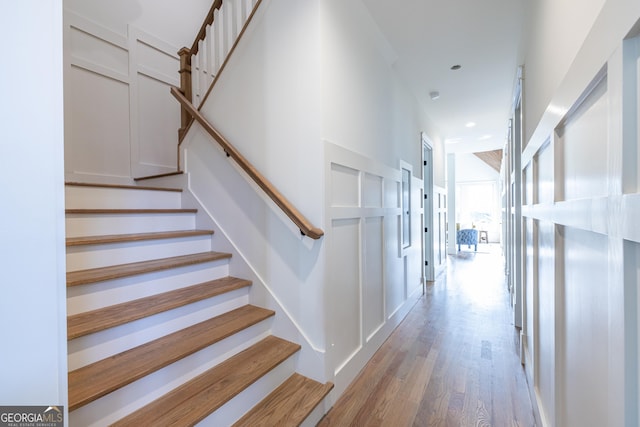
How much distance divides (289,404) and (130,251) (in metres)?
1.37

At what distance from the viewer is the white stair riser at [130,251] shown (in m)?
1.55

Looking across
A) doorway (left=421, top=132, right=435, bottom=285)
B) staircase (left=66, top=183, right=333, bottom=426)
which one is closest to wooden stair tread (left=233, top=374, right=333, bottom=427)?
staircase (left=66, top=183, right=333, bottom=426)

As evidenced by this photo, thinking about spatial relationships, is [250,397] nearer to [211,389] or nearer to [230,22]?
[211,389]

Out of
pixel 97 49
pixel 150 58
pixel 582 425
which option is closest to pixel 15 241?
pixel 582 425

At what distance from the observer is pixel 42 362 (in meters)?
0.67

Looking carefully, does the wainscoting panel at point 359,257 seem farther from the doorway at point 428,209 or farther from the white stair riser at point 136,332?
the doorway at point 428,209

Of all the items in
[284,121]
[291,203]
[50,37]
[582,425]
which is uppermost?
[284,121]

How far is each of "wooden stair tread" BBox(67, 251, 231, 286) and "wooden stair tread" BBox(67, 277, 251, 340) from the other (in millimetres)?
160

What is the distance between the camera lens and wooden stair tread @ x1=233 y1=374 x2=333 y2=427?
1368mm

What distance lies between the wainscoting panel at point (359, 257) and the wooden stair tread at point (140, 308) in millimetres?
697

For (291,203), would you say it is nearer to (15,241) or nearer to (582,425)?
(15,241)

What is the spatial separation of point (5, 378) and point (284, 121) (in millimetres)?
1606

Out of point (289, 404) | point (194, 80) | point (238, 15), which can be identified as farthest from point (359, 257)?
point (194, 80)

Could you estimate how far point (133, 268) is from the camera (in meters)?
1.61
